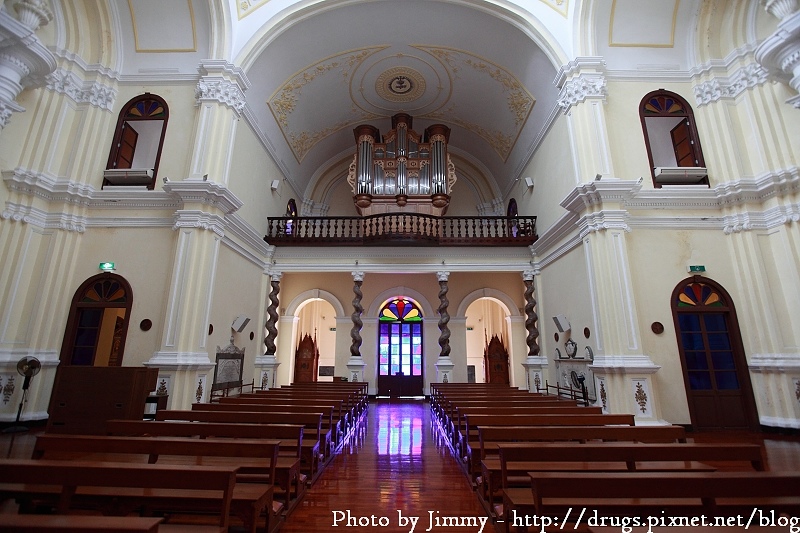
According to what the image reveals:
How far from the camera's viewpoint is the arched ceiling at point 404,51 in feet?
26.5

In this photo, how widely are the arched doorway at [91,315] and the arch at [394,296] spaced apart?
7.08m

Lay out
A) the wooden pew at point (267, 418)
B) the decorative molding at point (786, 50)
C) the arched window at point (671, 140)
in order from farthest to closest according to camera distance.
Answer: the arched window at point (671, 140), the decorative molding at point (786, 50), the wooden pew at point (267, 418)

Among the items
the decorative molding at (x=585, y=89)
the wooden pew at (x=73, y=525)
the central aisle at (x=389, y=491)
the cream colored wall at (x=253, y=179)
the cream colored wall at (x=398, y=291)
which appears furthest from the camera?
the cream colored wall at (x=398, y=291)

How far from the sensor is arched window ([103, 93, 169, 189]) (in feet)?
25.9

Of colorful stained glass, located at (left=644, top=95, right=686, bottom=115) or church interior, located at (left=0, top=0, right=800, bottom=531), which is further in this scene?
colorful stained glass, located at (left=644, top=95, right=686, bottom=115)

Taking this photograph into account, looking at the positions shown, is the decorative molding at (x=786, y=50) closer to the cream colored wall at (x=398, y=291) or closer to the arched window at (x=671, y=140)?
the arched window at (x=671, y=140)

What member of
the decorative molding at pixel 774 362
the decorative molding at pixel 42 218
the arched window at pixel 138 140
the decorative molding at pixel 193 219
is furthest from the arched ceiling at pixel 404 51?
the decorative molding at pixel 774 362

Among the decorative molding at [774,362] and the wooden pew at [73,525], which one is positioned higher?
the decorative molding at [774,362]

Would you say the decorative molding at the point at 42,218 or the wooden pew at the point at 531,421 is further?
the decorative molding at the point at 42,218

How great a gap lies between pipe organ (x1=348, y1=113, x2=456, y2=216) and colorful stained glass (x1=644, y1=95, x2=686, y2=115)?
218 inches

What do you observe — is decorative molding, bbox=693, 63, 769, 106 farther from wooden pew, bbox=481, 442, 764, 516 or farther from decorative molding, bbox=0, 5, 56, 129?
decorative molding, bbox=0, 5, 56, 129

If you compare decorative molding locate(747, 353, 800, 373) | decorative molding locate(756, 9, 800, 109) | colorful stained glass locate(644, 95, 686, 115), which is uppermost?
colorful stained glass locate(644, 95, 686, 115)

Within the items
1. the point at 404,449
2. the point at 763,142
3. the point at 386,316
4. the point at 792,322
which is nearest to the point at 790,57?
the point at 763,142

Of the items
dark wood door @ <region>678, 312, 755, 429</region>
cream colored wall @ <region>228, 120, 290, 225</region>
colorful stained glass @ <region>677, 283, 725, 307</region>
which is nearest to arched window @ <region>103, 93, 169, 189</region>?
cream colored wall @ <region>228, 120, 290, 225</region>
